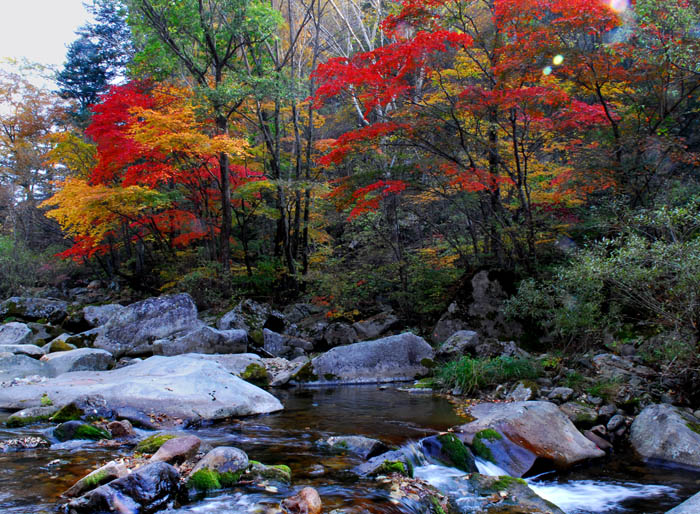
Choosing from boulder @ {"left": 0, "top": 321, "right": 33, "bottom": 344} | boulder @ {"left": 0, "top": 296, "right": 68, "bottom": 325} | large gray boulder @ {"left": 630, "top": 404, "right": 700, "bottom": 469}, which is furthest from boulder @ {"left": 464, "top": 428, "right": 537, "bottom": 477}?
boulder @ {"left": 0, "top": 296, "right": 68, "bottom": 325}

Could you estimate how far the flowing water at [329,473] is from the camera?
367cm

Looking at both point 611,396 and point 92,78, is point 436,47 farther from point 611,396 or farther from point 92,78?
point 92,78

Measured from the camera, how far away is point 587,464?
16.7 ft

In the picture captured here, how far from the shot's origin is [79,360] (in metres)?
9.32

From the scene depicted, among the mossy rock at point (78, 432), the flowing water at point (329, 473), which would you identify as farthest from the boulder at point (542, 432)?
the mossy rock at point (78, 432)

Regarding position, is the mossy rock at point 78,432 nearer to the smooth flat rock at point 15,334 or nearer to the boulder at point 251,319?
the boulder at point 251,319

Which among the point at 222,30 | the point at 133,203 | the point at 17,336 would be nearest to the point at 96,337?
the point at 17,336

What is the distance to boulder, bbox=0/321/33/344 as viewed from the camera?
12.5 m

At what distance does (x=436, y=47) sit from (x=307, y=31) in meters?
10.2

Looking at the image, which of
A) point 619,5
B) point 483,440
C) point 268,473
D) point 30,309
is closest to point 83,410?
point 268,473

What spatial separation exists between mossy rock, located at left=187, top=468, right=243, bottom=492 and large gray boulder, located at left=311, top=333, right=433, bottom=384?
5.66m

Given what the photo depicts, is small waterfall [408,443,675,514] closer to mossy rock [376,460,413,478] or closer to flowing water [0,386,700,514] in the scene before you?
flowing water [0,386,700,514]

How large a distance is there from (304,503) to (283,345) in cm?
917

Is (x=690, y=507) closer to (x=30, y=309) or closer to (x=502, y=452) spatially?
(x=502, y=452)
